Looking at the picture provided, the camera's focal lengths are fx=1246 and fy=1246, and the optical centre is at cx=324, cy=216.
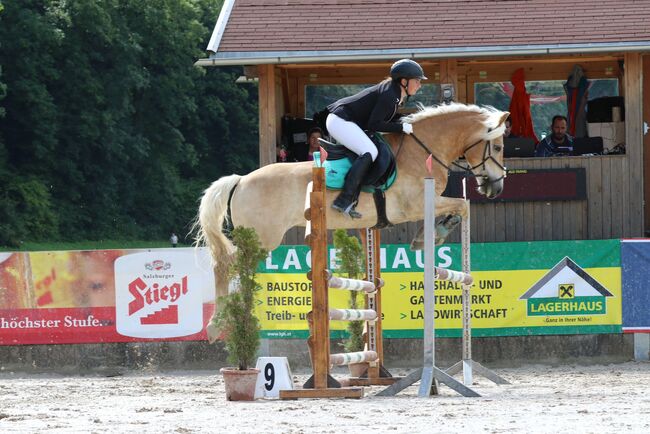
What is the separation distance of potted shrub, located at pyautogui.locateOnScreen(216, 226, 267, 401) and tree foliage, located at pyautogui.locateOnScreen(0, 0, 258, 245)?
28204 millimetres

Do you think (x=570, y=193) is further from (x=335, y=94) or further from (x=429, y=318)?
(x=429, y=318)

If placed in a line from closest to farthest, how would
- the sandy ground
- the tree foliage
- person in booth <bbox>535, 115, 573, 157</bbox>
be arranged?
the sandy ground, person in booth <bbox>535, 115, 573, 157</bbox>, the tree foliage

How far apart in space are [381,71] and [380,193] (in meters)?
7.42

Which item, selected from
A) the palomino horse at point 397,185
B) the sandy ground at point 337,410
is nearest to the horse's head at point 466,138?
the palomino horse at point 397,185

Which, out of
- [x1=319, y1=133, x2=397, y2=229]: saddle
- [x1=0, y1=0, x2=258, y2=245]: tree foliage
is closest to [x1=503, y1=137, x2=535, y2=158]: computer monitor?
[x1=319, y1=133, x2=397, y2=229]: saddle

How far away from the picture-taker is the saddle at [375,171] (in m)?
10.6

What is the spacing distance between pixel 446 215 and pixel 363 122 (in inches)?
42.2

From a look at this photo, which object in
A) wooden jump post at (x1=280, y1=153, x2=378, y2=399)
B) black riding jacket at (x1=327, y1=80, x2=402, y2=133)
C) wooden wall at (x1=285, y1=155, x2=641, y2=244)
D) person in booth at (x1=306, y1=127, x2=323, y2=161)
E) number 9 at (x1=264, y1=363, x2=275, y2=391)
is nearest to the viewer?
wooden jump post at (x1=280, y1=153, x2=378, y2=399)

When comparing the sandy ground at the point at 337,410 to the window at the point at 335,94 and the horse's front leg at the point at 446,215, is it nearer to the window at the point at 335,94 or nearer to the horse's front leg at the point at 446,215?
the horse's front leg at the point at 446,215

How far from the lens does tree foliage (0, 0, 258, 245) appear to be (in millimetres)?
40656

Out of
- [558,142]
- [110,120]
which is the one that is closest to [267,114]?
[558,142]

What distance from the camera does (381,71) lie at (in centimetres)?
1783

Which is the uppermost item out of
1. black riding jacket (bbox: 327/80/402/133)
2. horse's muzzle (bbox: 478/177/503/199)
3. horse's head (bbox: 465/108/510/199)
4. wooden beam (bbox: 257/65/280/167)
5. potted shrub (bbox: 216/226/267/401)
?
wooden beam (bbox: 257/65/280/167)

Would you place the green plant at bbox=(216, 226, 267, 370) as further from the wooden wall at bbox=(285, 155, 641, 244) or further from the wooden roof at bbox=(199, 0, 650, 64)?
the wooden roof at bbox=(199, 0, 650, 64)
